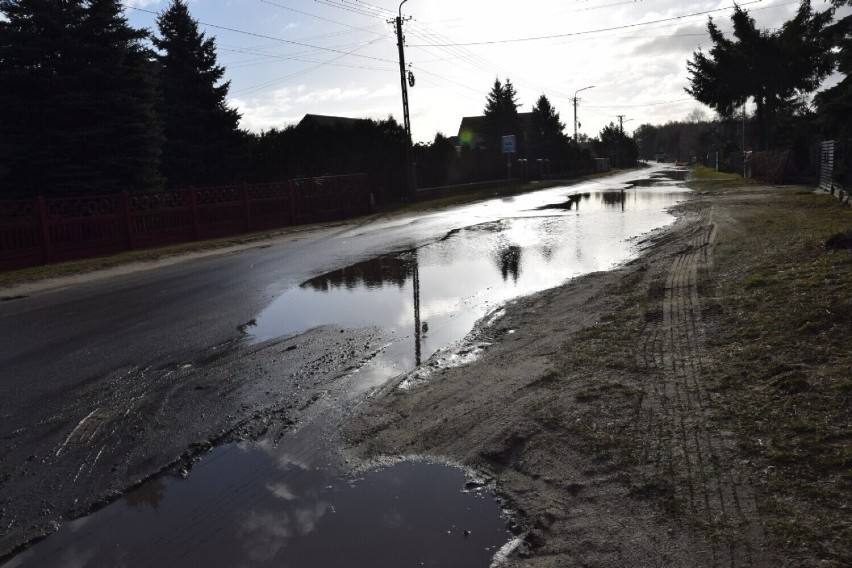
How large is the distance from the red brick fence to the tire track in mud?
1531cm

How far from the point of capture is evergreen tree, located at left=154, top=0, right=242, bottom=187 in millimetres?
29672

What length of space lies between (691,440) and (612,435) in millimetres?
481

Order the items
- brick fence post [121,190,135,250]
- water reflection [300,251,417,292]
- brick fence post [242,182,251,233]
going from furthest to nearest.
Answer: brick fence post [242,182,251,233]
brick fence post [121,190,135,250]
water reflection [300,251,417,292]

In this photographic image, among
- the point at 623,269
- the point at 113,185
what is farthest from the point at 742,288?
the point at 113,185

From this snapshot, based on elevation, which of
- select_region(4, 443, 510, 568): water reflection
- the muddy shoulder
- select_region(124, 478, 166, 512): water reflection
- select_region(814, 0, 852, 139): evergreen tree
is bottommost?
select_region(4, 443, 510, 568): water reflection

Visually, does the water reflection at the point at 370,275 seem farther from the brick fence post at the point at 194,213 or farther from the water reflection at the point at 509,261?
the brick fence post at the point at 194,213

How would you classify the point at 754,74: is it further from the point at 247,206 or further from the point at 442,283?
the point at 442,283

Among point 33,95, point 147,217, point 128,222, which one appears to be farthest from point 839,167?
point 33,95

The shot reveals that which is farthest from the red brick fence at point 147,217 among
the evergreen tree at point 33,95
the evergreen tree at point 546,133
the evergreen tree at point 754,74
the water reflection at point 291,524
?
the evergreen tree at point 546,133

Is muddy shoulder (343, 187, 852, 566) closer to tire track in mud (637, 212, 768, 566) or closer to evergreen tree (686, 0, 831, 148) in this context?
tire track in mud (637, 212, 768, 566)

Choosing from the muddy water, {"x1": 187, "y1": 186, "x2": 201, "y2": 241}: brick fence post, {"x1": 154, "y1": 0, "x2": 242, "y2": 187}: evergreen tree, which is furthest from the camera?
{"x1": 154, "y1": 0, "x2": 242, "y2": 187}: evergreen tree

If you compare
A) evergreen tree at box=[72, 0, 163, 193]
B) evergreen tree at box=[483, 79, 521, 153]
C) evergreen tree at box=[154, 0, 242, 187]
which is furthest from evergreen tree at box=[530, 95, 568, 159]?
evergreen tree at box=[72, 0, 163, 193]

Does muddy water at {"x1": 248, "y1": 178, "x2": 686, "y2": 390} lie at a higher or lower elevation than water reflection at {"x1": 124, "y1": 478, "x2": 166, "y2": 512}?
higher

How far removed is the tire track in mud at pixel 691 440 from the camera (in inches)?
124
